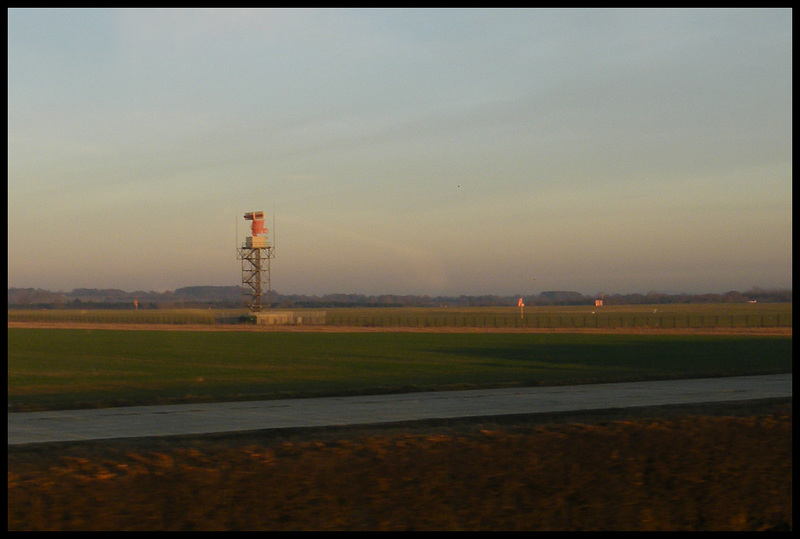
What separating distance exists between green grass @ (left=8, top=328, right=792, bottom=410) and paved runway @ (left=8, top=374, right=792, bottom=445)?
1.65m

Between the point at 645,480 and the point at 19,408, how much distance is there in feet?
44.5

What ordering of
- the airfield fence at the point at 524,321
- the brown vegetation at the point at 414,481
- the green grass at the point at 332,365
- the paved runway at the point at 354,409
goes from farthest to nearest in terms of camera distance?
the airfield fence at the point at 524,321
the green grass at the point at 332,365
the paved runway at the point at 354,409
the brown vegetation at the point at 414,481

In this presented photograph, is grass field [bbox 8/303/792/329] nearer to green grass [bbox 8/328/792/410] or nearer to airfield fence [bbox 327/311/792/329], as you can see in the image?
airfield fence [bbox 327/311/792/329]

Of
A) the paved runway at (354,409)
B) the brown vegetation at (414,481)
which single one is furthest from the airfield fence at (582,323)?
the brown vegetation at (414,481)

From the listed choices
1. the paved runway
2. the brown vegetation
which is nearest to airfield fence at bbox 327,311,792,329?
the paved runway

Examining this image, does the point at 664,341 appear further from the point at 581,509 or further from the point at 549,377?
the point at 581,509

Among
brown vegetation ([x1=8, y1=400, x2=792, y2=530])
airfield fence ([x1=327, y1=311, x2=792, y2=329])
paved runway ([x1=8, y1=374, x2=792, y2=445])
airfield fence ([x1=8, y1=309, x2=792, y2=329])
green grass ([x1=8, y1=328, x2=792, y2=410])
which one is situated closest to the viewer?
brown vegetation ([x1=8, y1=400, x2=792, y2=530])

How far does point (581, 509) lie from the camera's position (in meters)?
11.0

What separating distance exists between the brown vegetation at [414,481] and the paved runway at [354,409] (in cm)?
139

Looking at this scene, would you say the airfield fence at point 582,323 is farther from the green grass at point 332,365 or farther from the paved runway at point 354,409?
the paved runway at point 354,409

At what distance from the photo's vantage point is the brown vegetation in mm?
10328

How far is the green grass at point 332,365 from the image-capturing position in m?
23.9
